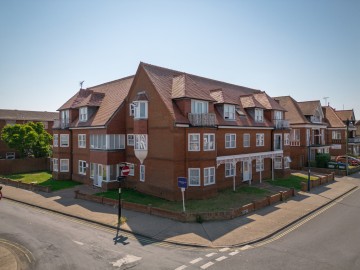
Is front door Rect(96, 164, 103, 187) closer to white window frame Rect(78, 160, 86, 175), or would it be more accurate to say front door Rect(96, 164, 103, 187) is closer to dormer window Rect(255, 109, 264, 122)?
white window frame Rect(78, 160, 86, 175)

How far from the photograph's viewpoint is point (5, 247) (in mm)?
13766

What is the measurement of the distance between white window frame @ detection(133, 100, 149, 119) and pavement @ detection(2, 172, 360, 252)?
8.24 meters

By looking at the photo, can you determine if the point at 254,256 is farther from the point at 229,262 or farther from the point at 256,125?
the point at 256,125

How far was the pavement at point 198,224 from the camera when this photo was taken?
49.1 feet

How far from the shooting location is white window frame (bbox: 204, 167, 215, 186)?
22812mm

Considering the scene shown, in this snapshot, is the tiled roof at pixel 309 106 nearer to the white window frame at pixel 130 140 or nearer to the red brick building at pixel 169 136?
the red brick building at pixel 169 136

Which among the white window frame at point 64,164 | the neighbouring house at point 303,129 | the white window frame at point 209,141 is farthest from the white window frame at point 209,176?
the neighbouring house at point 303,129

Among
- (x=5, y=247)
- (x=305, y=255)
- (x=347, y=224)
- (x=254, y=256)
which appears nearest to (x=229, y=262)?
(x=254, y=256)

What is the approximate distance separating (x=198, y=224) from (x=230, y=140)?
11.9 metres

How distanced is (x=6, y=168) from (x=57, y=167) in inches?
355

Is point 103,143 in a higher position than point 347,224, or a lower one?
higher

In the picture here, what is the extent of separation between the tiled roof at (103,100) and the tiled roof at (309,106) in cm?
2779

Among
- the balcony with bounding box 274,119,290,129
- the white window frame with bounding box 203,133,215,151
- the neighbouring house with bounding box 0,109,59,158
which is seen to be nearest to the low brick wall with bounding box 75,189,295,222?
the white window frame with bounding box 203,133,215,151

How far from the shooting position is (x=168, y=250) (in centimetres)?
1351
